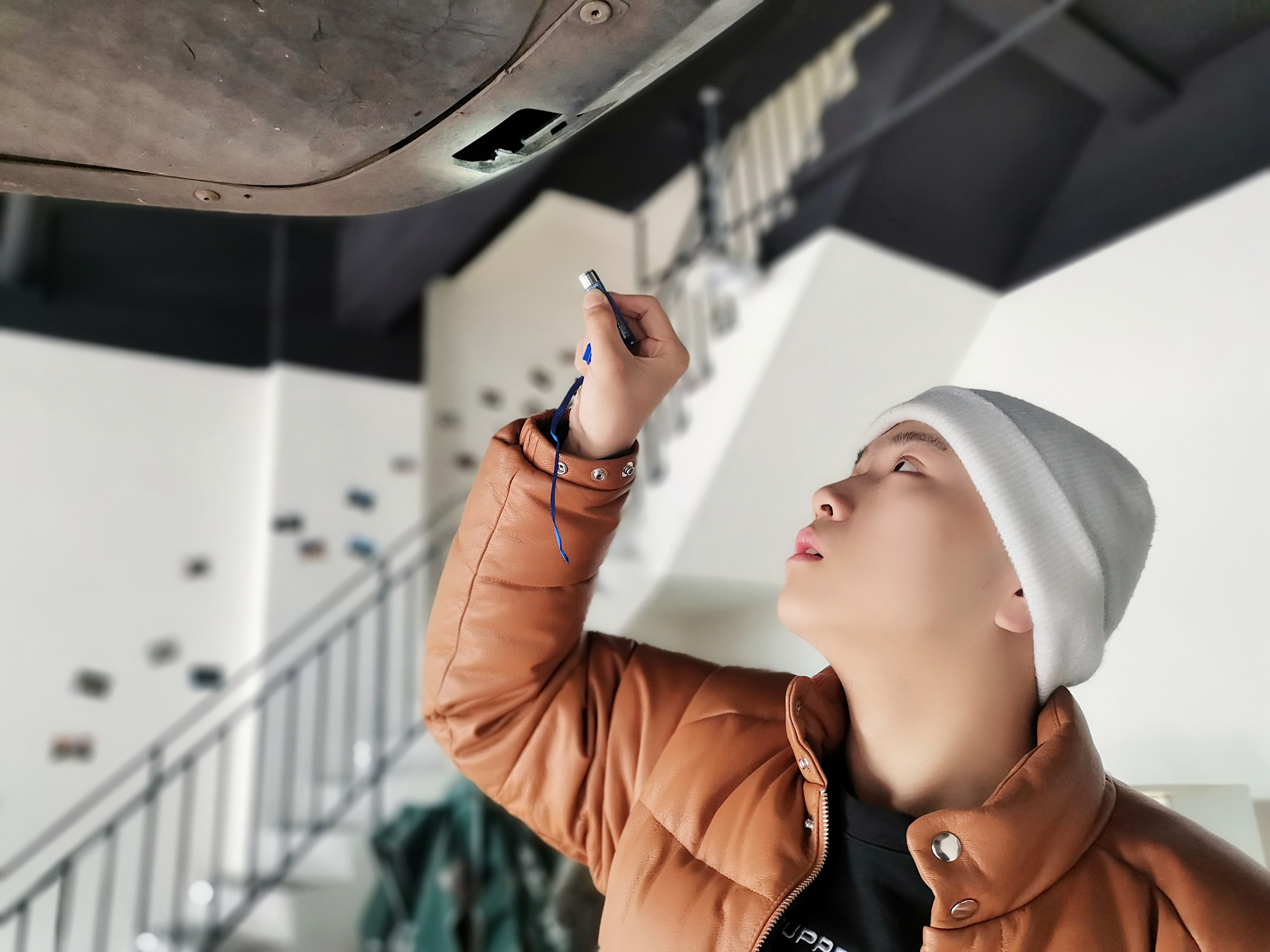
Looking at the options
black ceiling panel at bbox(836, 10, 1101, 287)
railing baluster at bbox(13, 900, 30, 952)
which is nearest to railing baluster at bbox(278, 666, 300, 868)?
railing baluster at bbox(13, 900, 30, 952)

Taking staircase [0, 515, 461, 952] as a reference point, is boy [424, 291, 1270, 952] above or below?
above

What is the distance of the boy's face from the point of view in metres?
0.94

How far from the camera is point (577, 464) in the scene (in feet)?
3.23

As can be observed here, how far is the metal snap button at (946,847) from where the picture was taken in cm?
81

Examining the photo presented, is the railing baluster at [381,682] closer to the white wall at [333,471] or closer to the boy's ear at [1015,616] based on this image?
the white wall at [333,471]


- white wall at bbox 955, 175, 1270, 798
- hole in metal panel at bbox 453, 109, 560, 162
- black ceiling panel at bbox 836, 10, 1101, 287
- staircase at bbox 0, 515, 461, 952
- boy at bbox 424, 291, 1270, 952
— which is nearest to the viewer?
hole in metal panel at bbox 453, 109, 560, 162

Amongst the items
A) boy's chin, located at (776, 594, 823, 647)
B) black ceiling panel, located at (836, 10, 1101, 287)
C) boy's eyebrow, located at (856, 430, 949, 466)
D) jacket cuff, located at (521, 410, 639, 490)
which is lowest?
boy's chin, located at (776, 594, 823, 647)

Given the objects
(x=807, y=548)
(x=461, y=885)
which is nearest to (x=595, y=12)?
(x=807, y=548)

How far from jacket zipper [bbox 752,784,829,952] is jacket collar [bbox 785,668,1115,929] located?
11 centimetres

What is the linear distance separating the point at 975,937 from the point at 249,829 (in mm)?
4194

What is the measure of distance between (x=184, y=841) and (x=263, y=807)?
364 millimetres

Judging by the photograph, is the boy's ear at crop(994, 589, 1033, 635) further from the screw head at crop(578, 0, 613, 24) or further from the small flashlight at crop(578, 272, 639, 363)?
the screw head at crop(578, 0, 613, 24)

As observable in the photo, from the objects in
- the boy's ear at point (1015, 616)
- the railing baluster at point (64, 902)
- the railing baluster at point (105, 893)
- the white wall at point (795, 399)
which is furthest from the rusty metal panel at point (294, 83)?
the railing baluster at point (105, 893)

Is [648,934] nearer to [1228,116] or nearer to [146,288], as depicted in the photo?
[1228,116]
